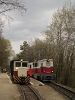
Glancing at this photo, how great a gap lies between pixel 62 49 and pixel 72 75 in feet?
39.0

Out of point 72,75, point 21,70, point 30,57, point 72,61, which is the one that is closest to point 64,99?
point 21,70

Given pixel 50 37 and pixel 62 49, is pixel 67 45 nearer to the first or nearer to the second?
pixel 62 49

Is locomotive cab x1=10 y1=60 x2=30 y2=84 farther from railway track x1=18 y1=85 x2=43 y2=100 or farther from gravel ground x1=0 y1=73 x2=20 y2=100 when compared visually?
railway track x1=18 y1=85 x2=43 y2=100

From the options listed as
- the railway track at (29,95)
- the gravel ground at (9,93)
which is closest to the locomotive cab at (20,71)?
the gravel ground at (9,93)

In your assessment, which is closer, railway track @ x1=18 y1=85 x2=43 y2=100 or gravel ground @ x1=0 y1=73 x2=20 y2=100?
railway track @ x1=18 y1=85 x2=43 y2=100

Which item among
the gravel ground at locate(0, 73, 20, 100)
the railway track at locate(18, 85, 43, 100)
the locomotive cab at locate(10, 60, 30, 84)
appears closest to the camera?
the railway track at locate(18, 85, 43, 100)

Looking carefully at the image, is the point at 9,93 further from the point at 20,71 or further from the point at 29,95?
the point at 20,71

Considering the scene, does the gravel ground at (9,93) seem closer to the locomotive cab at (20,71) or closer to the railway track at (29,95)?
the railway track at (29,95)

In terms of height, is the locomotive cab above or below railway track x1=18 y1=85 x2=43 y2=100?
above

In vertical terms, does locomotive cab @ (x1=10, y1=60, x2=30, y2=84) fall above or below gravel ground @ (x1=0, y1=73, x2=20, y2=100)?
above

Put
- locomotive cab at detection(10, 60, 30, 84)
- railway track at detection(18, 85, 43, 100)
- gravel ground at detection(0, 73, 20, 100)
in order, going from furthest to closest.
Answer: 1. locomotive cab at detection(10, 60, 30, 84)
2. gravel ground at detection(0, 73, 20, 100)
3. railway track at detection(18, 85, 43, 100)

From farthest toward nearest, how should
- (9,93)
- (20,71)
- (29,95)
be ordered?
(20,71)
(9,93)
(29,95)

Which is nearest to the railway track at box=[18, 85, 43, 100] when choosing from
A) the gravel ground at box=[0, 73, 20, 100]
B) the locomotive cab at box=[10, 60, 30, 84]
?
the gravel ground at box=[0, 73, 20, 100]

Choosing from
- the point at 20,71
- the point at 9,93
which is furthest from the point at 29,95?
the point at 20,71
